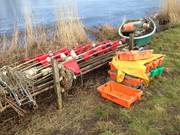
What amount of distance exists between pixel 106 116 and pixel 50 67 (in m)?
1.30

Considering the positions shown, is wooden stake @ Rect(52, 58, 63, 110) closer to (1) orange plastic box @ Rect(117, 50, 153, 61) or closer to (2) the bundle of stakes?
(2) the bundle of stakes

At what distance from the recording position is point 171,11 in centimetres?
847

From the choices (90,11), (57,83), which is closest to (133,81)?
(57,83)

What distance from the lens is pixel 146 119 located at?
3.58 metres

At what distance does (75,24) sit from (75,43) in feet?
1.85

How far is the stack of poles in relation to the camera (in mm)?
3973

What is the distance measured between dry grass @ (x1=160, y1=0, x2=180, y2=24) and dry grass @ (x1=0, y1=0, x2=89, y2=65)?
10.4ft

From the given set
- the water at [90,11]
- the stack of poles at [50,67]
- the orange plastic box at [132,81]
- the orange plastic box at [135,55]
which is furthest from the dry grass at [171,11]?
the orange plastic box at [132,81]

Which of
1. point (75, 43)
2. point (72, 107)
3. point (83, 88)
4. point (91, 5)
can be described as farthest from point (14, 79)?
point (91, 5)

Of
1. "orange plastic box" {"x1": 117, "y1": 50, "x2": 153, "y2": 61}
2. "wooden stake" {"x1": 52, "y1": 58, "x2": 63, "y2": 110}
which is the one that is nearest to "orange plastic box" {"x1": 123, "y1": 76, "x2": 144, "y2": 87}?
"orange plastic box" {"x1": 117, "y1": 50, "x2": 153, "y2": 61}

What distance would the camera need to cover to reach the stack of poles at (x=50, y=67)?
13.0 feet

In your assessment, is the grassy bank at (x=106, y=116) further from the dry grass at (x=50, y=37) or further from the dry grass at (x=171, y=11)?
the dry grass at (x=171, y=11)

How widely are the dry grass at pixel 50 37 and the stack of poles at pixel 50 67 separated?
1457mm

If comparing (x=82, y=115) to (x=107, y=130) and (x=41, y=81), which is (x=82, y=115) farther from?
(x=41, y=81)
